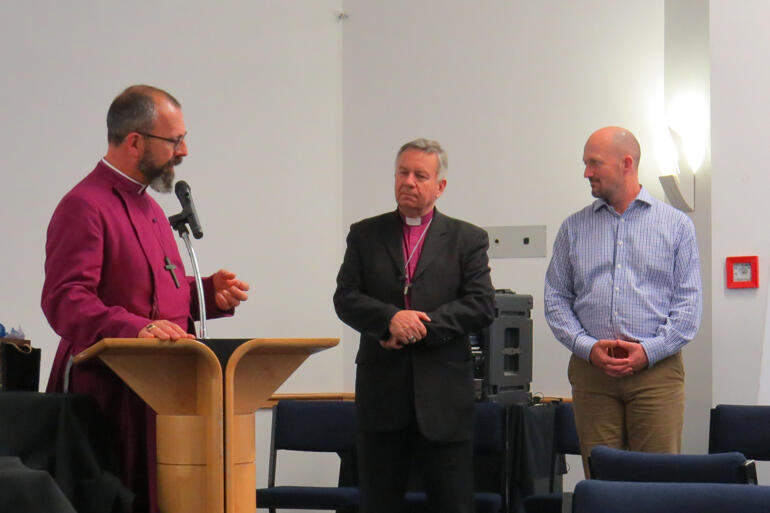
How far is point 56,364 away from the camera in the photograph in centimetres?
282

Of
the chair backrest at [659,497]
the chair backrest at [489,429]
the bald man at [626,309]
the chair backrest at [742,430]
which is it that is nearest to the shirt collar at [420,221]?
the bald man at [626,309]

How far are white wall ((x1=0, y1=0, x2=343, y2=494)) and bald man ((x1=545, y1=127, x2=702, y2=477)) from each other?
214cm

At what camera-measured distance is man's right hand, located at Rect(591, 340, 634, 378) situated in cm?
387

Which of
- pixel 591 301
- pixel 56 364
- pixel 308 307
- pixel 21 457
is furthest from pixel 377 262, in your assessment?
pixel 308 307

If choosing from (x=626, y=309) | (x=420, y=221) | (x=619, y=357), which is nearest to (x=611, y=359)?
(x=619, y=357)

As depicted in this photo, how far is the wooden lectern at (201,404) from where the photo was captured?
7.95ft

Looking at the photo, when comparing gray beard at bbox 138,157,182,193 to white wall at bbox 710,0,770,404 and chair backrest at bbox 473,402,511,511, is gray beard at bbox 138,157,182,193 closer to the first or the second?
chair backrest at bbox 473,402,511,511

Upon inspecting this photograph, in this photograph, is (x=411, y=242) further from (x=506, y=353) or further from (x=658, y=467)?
(x=658, y=467)

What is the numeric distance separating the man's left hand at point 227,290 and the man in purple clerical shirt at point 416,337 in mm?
858

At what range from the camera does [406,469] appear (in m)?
3.84

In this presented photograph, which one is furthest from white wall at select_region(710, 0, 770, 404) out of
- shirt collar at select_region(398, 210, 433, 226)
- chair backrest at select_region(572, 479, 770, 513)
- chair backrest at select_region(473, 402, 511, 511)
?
chair backrest at select_region(572, 479, 770, 513)

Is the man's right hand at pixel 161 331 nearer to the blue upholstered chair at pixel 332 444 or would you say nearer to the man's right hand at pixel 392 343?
the man's right hand at pixel 392 343

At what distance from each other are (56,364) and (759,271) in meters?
3.20

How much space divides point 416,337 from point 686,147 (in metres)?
2.18
